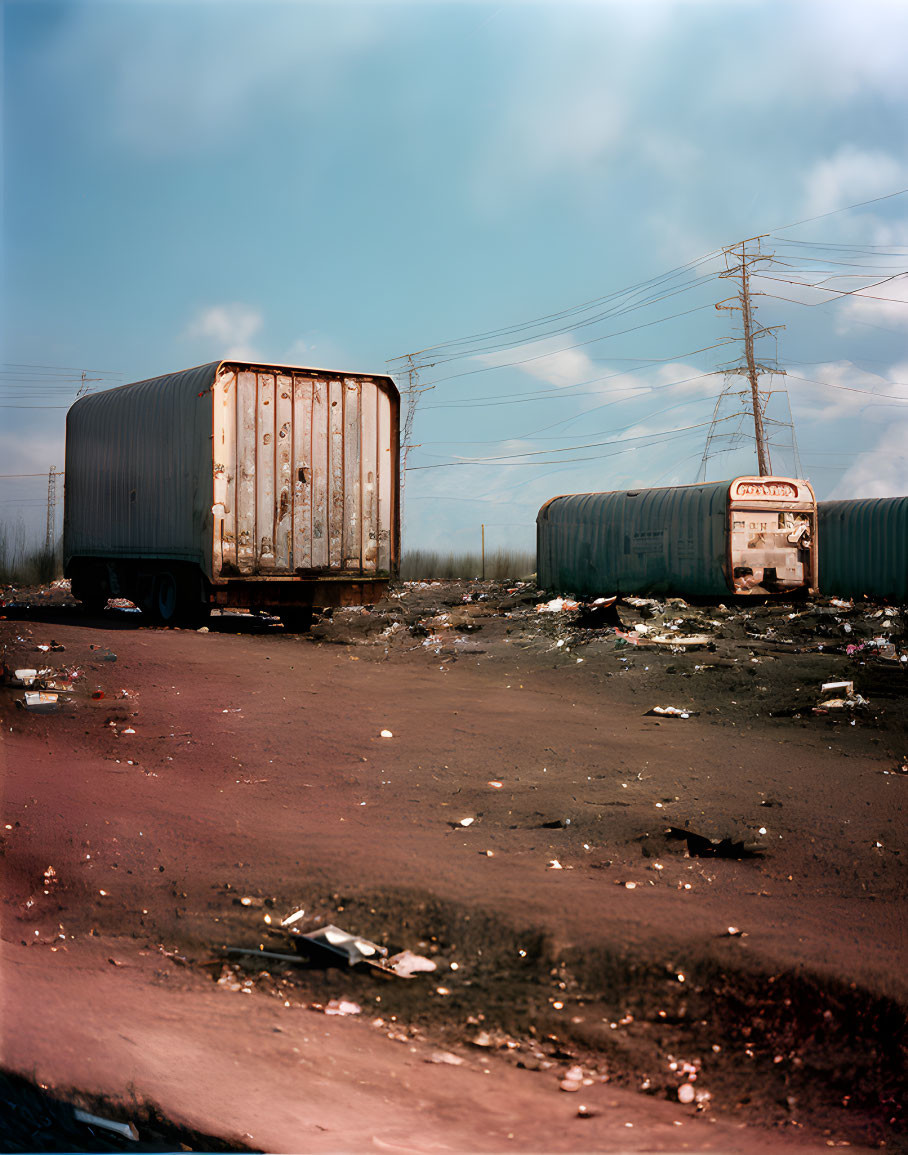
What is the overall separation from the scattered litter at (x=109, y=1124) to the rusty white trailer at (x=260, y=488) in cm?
938

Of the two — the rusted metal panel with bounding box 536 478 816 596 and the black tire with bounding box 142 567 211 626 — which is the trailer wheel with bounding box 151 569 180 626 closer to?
the black tire with bounding box 142 567 211 626

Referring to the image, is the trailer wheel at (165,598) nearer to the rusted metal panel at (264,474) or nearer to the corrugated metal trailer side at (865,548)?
the rusted metal panel at (264,474)

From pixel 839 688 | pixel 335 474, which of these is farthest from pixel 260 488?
pixel 839 688

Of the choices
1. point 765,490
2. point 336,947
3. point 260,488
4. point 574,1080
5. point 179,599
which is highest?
point 765,490

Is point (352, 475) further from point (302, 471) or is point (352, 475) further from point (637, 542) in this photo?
point (637, 542)

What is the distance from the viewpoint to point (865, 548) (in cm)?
1883

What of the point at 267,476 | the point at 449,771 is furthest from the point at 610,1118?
the point at 267,476

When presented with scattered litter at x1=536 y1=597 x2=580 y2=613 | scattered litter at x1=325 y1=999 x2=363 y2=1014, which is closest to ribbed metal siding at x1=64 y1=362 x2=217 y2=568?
scattered litter at x1=536 y1=597 x2=580 y2=613

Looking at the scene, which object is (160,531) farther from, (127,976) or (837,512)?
(837,512)

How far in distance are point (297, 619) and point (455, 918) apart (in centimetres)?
972

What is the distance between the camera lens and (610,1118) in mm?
2635

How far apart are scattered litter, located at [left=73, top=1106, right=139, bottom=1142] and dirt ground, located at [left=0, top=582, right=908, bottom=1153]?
0.03 metres

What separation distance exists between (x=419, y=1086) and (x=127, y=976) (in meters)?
1.26

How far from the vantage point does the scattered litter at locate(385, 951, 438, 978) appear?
135 inches
